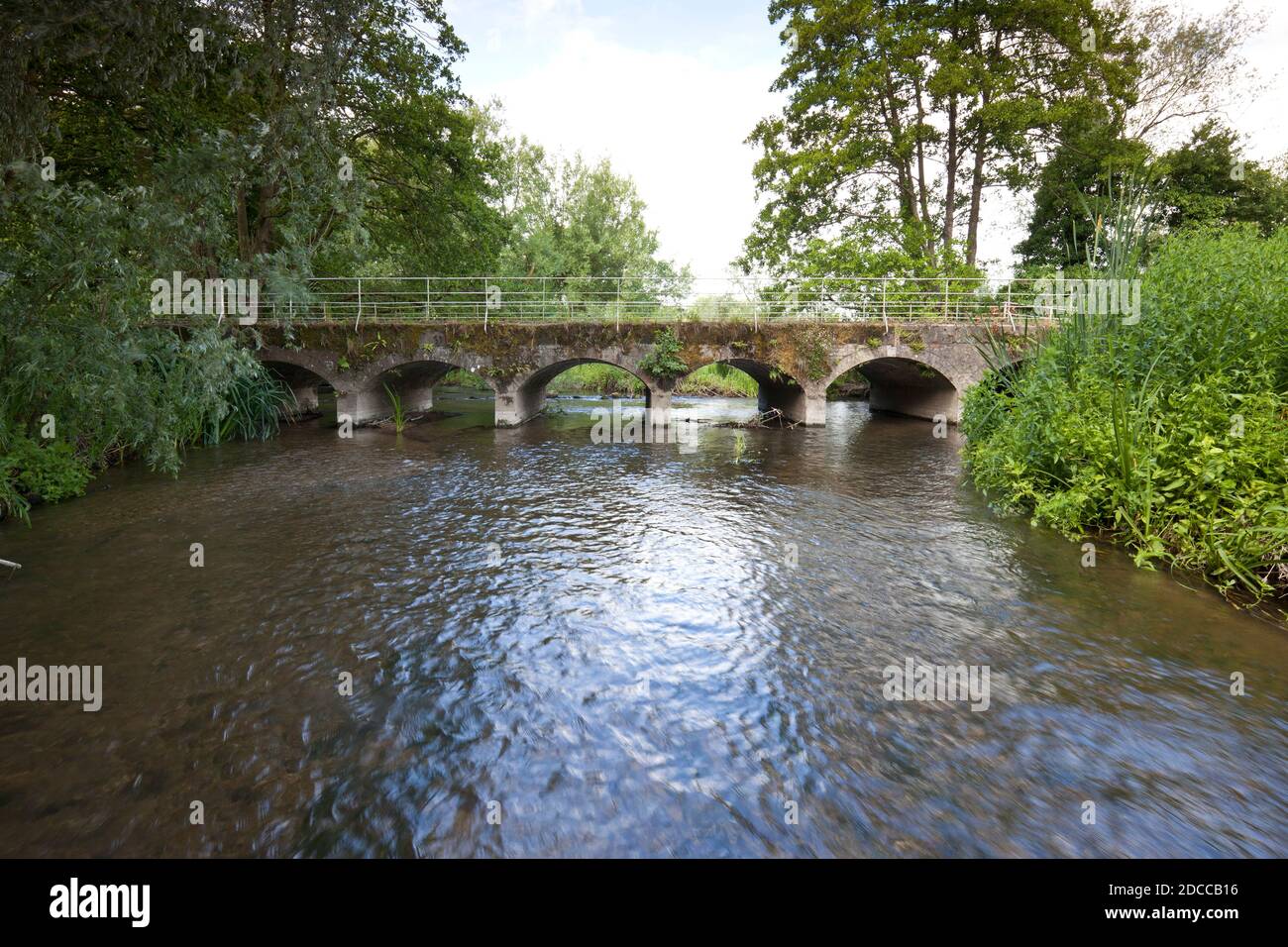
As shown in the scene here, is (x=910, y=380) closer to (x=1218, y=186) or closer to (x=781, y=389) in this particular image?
(x=781, y=389)

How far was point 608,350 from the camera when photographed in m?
19.2

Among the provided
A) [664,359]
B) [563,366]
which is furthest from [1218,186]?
[563,366]

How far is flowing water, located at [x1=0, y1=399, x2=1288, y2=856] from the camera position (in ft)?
11.2

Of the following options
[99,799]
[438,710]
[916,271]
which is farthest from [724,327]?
[99,799]

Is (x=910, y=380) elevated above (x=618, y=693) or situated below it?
above

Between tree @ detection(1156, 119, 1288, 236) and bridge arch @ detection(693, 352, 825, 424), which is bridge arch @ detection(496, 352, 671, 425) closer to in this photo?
bridge arch @ detection(693, 352, 825, 424)

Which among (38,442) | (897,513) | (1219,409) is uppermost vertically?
(1219,409)

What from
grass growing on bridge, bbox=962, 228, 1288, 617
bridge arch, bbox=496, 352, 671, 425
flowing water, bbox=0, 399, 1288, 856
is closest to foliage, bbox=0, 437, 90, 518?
flowing water, bbox=0, 399, 1288, 856

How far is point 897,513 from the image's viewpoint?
33.0 feet

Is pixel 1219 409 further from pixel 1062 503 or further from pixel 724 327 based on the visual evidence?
pixel 724 327

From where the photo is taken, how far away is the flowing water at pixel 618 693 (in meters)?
3.42

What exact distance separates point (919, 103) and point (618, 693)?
2771 centimetres

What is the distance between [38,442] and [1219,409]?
16.7 meters
